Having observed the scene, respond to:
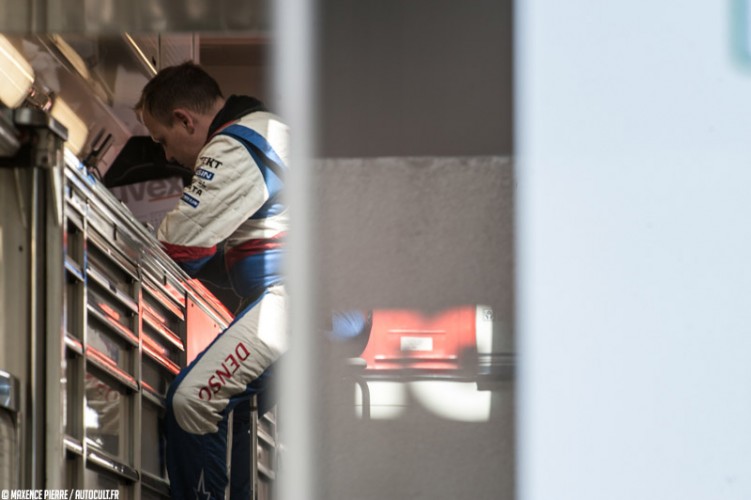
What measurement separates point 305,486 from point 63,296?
1.03 meters

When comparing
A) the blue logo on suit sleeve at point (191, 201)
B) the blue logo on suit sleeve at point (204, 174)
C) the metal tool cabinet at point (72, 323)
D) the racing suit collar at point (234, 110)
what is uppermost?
the racing suit collar at point (234, 110)

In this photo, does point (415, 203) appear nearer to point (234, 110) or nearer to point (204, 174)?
point (204, 174)

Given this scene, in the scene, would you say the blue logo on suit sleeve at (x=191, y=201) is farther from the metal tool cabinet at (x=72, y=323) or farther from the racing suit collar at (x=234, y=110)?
the racing suit collar at (x=234, y=110)

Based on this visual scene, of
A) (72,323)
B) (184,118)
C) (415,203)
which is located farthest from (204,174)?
(415,203)

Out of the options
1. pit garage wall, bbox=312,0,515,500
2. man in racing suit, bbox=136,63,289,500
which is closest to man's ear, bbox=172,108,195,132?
man in racing suit, bbox=136,63,289,500

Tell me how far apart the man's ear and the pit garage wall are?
1897 millimetres

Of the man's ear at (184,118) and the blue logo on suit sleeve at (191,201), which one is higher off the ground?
the man's ear at (184,118)

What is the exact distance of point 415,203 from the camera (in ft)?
8.38

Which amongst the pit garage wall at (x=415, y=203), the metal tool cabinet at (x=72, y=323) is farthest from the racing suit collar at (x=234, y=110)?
the pit garage wall at (x=415, y=203)

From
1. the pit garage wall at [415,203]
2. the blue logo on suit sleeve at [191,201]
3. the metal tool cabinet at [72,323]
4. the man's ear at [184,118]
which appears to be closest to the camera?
the pit garage wall at [415,203]

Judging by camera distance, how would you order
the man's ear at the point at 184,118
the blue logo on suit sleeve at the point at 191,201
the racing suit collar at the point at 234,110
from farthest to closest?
the man's ear at the point at 184,118, the racing suit collar at the point at 234,110, the blue logo on suit sleeve at the point at 191,201

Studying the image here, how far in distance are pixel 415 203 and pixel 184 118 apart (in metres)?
2.05

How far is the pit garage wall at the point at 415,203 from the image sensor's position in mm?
2490

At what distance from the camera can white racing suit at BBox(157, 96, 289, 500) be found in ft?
13.1
